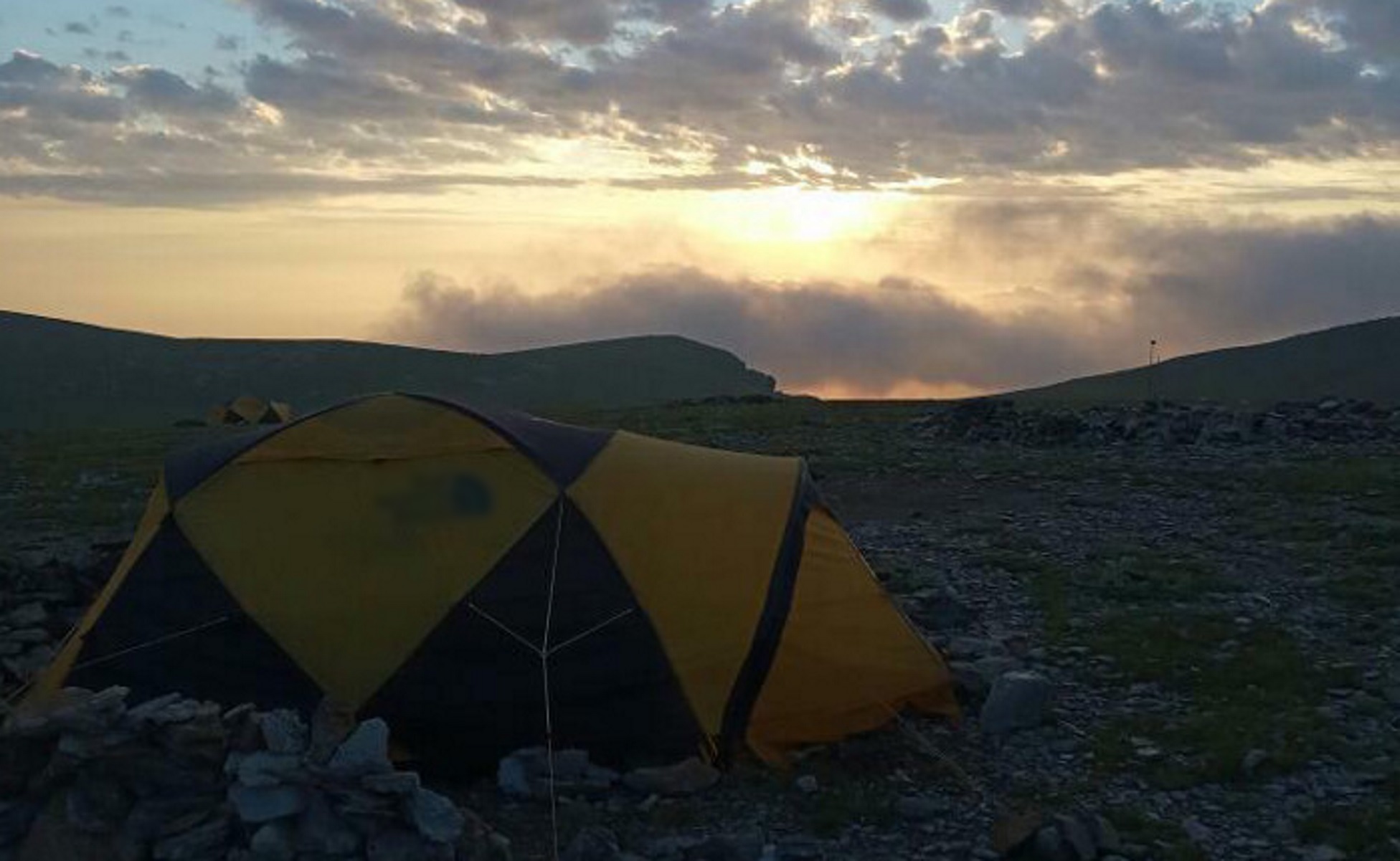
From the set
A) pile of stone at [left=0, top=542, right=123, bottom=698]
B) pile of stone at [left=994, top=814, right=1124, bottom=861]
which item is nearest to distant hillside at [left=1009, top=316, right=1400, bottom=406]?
pile of stone at [left=0, top=542, right=123, bottom=698]

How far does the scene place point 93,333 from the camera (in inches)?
5340

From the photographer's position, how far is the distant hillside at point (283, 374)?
121 meters

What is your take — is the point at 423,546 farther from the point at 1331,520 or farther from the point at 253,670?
the point at 1331,520

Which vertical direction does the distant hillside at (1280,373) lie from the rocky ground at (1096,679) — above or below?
above

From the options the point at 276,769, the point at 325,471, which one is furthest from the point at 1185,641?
the point at 276,769

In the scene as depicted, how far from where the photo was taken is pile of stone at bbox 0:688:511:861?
7.79 m

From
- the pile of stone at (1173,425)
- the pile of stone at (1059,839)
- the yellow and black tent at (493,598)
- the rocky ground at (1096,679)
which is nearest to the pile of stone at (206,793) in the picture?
the rocky ground at (1096,679)

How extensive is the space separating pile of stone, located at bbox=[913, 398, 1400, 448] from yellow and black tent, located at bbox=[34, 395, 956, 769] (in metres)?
16.8

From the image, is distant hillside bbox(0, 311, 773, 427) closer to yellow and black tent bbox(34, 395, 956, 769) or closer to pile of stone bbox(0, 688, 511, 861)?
yellow and black tent bbox(34, 395, 956, 769)

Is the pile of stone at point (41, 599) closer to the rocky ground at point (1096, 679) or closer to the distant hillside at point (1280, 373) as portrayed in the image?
the rocky ground at point (1096, 679)

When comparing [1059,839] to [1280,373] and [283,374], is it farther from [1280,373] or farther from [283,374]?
[283,374]

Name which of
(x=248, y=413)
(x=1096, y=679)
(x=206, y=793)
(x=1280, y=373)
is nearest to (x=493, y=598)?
(x=206, y=793)

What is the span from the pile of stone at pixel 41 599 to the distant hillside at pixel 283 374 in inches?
4053

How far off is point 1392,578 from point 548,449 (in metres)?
9.31
